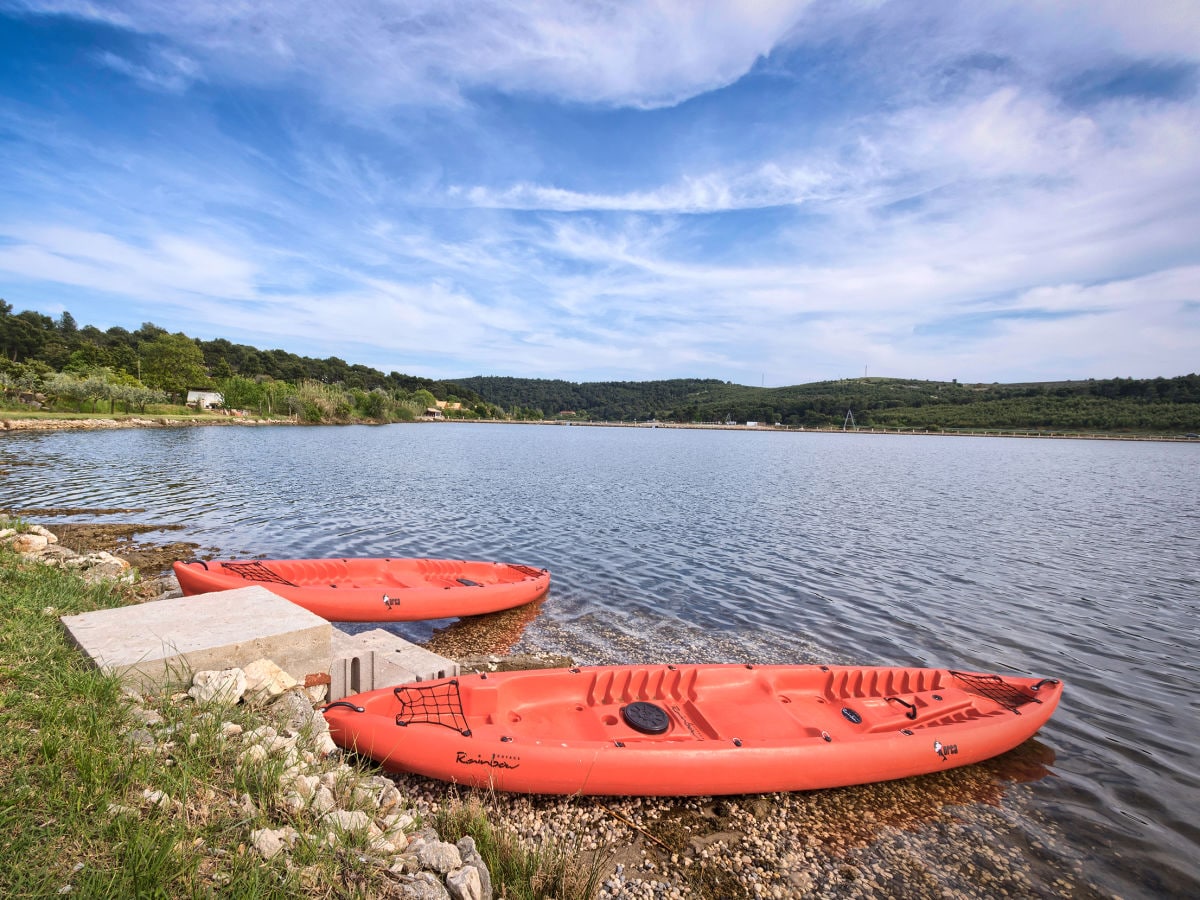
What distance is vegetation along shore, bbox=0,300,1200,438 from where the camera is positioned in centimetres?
5934

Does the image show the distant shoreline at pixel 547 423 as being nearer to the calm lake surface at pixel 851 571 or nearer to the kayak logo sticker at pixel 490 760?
the calm lake surface at pixel 851 571

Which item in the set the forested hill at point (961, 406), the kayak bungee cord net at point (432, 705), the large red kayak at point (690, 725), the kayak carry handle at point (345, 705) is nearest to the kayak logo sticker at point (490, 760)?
the large red kayak at point (690, 725)

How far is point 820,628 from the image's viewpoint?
10188 mm

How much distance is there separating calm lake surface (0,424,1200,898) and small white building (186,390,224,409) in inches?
2003

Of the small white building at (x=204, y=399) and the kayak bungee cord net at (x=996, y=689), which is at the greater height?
the small white building at (x=204, y=399)

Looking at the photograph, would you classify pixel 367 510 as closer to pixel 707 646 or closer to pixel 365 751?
pixel 707 646

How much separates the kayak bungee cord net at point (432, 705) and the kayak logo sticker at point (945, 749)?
15.5 ft

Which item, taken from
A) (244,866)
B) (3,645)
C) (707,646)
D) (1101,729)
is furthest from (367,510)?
(1101,729)

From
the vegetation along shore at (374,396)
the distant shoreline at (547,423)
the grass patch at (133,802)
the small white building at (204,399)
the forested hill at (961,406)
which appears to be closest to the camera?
the grass patch at (133,802)

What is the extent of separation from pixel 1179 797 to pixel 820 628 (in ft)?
15.7

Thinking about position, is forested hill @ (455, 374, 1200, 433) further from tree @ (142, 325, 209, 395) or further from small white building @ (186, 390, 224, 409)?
tree @ (142, 325, 209, 395)

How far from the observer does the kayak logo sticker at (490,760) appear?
4.96 meters

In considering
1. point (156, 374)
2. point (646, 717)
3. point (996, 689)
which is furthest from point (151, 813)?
point (156, 374)

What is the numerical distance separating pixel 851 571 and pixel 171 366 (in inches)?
3397
